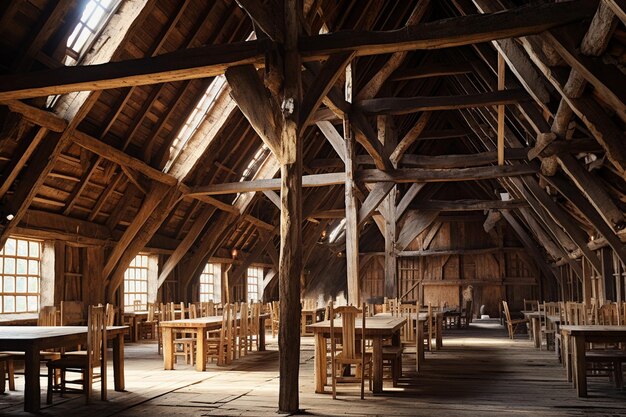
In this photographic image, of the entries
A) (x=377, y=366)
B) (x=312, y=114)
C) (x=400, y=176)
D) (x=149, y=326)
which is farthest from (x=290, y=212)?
(x=149, y=326)

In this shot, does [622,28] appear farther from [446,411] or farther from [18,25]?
[18,25]

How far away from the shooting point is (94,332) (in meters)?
6.06

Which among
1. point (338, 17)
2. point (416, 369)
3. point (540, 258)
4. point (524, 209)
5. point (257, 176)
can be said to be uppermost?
point (338, 17)

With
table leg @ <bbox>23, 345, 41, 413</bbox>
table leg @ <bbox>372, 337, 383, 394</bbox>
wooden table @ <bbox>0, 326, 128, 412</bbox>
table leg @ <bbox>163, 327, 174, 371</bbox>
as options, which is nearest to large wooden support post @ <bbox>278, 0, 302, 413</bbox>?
table leg @ <bbox>372, 337, 383, 394</bbox>

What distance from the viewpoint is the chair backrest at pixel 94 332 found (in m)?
5.91

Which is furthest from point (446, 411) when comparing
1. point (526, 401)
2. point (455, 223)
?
point (455, 223)

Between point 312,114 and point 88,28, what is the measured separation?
3625 millimetres

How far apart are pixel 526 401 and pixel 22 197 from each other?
6.79m

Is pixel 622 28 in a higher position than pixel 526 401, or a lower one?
higher

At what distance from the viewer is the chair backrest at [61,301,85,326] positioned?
10.3 meters

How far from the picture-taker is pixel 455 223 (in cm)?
2033

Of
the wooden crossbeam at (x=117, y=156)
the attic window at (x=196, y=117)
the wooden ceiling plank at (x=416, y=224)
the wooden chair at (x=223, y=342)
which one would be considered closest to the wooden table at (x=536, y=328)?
the wooden ceiling plank at (x=416, y=224)

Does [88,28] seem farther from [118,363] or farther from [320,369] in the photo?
[320,369]

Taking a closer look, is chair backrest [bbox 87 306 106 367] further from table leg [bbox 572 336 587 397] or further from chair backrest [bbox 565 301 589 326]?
chair backrest [bbox 565 301 589 326]
